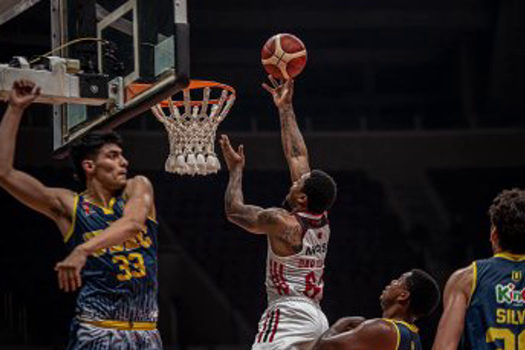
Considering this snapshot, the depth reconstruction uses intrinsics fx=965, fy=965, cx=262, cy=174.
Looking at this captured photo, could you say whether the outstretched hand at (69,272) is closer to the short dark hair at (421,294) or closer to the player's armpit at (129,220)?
the player's armpit at (129,220)

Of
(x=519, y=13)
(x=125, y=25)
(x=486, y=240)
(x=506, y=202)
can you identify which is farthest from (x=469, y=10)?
(x=506, y=202)

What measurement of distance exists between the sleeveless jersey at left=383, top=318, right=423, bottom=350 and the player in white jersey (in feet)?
1.44

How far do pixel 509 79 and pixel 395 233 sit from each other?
3.36 m

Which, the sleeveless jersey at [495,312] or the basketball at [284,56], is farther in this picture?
the basketball at [284,56]

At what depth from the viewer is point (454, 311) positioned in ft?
12.8

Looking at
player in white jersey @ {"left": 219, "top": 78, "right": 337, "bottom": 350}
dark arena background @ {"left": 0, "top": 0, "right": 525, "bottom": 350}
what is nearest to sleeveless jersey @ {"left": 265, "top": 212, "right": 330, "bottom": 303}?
player in white jersey @ {"left": 219, "top": 78, "right": 337, "bottom": 350}

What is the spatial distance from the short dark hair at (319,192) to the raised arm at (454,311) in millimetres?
1413

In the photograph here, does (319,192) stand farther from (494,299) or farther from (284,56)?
(494,299)

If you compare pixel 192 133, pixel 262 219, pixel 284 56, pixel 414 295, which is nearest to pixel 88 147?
pixel 262 219

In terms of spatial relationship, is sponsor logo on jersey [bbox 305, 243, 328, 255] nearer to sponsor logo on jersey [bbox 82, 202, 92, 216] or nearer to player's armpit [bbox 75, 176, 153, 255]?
player's armpit [bbox 75, 176, 153, 255]

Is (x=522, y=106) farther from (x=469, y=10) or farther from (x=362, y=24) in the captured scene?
(x=362, y=24)

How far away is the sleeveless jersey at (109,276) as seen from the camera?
408 cm

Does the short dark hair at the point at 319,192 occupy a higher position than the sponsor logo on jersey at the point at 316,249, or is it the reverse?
the short dark hair at the point at 319,192

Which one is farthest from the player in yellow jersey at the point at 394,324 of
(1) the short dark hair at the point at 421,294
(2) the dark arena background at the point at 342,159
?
(2) the dark arena background at the point at 342,159
